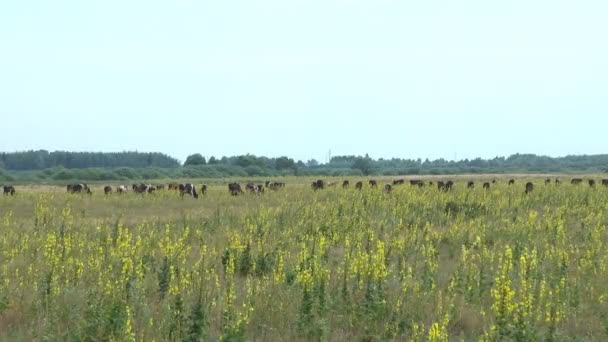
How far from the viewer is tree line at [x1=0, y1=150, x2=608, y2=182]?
271 ft

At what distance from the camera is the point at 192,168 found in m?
96.6

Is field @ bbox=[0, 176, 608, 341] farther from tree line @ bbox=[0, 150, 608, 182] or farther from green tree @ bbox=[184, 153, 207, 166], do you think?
green tree @ bbox=[184, 153, 207, 166]

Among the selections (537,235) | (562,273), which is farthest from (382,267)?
(537,235)

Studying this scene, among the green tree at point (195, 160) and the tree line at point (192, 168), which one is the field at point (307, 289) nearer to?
the tree line at point (192, 168)

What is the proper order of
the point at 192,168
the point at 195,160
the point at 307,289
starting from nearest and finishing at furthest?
1. the point at 307,289
2. the point at 192,168
3. the point at 195,160

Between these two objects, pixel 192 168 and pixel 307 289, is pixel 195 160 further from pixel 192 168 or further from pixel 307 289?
pixel 307 289

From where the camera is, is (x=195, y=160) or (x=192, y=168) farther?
(x=195, y=160)

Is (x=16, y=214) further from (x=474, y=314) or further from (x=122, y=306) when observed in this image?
(x=474, y=314)

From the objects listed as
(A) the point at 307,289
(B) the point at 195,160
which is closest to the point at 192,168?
(B) the point at 195,160

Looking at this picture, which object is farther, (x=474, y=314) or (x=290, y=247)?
(x=290, y=247)

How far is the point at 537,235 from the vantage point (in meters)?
13.4

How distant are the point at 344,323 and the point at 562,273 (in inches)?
158

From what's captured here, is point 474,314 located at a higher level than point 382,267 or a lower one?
lower

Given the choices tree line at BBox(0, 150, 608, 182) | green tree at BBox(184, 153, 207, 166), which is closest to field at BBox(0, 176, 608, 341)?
tree line at BBox(0, 150, 608, 182)
